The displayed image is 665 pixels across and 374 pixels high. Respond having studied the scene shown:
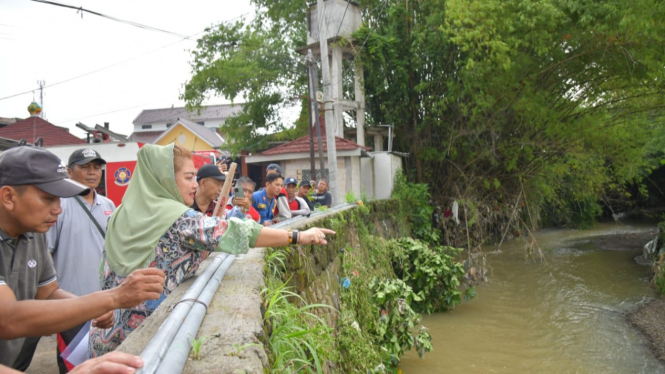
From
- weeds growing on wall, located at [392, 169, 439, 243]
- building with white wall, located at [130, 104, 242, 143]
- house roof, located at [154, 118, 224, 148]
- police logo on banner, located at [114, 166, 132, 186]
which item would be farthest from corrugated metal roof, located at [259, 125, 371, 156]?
building with white wall, located at [130, 104, 242, 143]

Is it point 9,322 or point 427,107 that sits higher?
point 427,107

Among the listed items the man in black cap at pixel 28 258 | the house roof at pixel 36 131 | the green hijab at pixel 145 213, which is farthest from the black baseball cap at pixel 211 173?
the house roof at pixel 36 131

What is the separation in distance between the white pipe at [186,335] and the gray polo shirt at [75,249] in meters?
1.31

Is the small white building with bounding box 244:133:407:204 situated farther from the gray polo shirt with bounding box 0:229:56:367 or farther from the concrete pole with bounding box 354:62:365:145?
the gray polo shirt with bounding box 0:229:56:367

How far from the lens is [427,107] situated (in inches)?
605

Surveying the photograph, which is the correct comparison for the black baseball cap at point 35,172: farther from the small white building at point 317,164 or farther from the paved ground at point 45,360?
the small white building at point 317,164

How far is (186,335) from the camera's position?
5.71 ft

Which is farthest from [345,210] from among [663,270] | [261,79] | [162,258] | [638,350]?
[261,79]

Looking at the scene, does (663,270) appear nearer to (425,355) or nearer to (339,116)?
(425,355)

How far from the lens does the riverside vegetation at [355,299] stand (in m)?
2.64

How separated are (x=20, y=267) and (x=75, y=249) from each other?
4.68 feet

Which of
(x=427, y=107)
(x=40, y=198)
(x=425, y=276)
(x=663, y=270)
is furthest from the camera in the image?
(x=427, y=107)

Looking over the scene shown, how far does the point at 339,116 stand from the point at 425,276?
781 cm

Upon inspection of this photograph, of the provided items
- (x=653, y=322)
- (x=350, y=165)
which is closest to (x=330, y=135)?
(x=350, y=165)
